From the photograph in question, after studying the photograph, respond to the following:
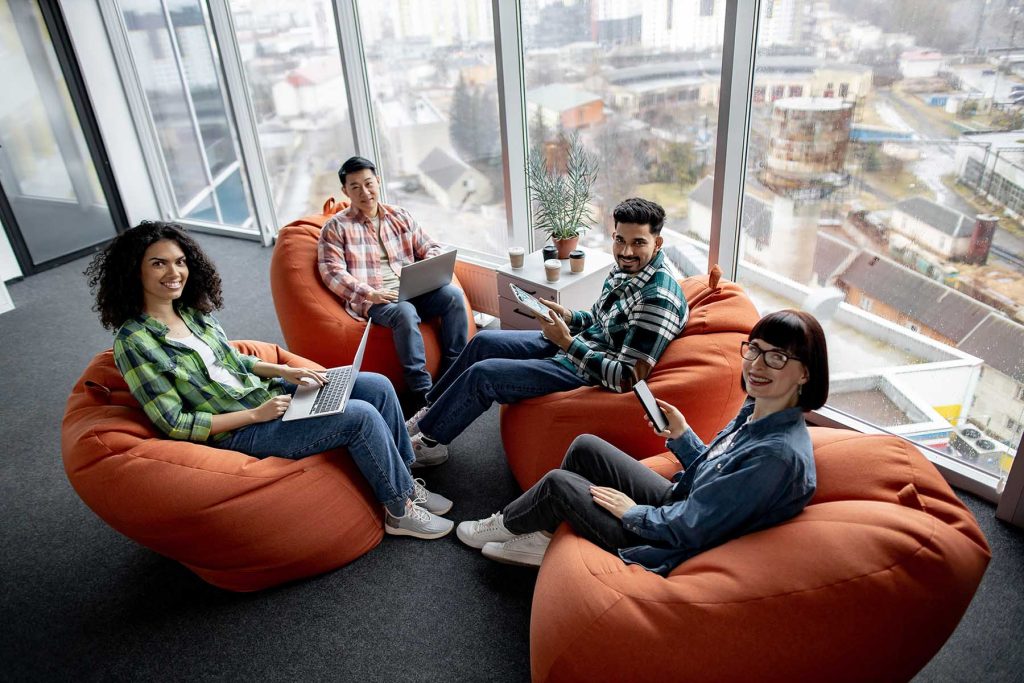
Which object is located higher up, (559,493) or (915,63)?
(915,63)

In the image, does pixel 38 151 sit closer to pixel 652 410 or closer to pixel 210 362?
pixel 210 362

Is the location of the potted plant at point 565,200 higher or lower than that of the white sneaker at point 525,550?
higher

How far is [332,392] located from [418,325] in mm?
933

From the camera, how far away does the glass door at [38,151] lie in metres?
5.25

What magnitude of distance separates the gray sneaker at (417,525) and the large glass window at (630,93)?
186 centimetres

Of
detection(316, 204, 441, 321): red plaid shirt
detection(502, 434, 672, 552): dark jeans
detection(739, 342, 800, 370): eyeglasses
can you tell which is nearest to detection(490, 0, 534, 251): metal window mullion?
detection(316, 204, 441, 321): red plaid shirt

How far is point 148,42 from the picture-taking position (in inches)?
229

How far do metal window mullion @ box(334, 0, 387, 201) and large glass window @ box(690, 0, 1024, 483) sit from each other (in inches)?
103

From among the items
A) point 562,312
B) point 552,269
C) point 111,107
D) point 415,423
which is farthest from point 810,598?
point 111,107

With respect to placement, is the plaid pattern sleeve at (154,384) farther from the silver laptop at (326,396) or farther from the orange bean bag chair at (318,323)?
the orange bean bag chair at (318,323)

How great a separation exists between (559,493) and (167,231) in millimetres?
1575

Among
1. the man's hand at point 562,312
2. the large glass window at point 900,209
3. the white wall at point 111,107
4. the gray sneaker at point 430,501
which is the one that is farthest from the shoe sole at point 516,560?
the white wall at point 111,107

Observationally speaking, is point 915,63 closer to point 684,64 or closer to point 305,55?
point 684,64

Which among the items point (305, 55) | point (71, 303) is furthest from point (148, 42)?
point (71, 303)
